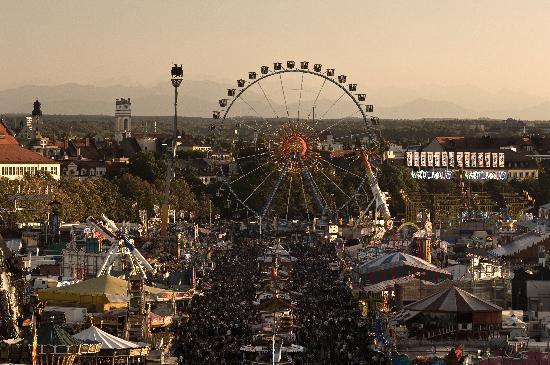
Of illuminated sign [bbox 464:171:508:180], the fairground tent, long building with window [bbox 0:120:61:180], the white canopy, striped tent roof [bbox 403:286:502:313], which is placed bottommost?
the fairground tent

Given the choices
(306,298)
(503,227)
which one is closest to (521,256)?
(306,298)

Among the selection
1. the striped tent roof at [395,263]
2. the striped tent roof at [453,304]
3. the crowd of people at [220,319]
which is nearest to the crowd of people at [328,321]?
the striped tent roof at [395,263]

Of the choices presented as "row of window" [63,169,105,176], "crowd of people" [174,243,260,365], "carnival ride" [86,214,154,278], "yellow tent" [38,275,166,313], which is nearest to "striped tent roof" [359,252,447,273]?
"crowd of people" [174,243,260,365]

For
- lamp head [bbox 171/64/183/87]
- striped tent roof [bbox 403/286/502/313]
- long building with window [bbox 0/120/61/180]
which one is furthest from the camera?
long building with window [bbox 0/120/61/180]

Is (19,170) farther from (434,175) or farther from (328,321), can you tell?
(328,321)

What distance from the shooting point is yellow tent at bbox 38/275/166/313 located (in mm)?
66438

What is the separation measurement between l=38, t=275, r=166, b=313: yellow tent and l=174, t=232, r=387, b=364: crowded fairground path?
2.55 metres

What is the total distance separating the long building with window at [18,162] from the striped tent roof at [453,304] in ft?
308

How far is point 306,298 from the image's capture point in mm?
80375

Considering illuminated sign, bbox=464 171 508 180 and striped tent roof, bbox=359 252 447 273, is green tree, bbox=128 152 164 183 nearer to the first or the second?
illuminated sign, bbox=464 171 508 180

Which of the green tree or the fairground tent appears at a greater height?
the green tree

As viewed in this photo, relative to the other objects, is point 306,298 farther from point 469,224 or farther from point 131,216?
point 131,216

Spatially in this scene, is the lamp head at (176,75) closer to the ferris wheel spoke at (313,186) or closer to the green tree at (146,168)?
the ferris wheel spoke at (313,186)

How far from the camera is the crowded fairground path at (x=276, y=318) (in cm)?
5788
